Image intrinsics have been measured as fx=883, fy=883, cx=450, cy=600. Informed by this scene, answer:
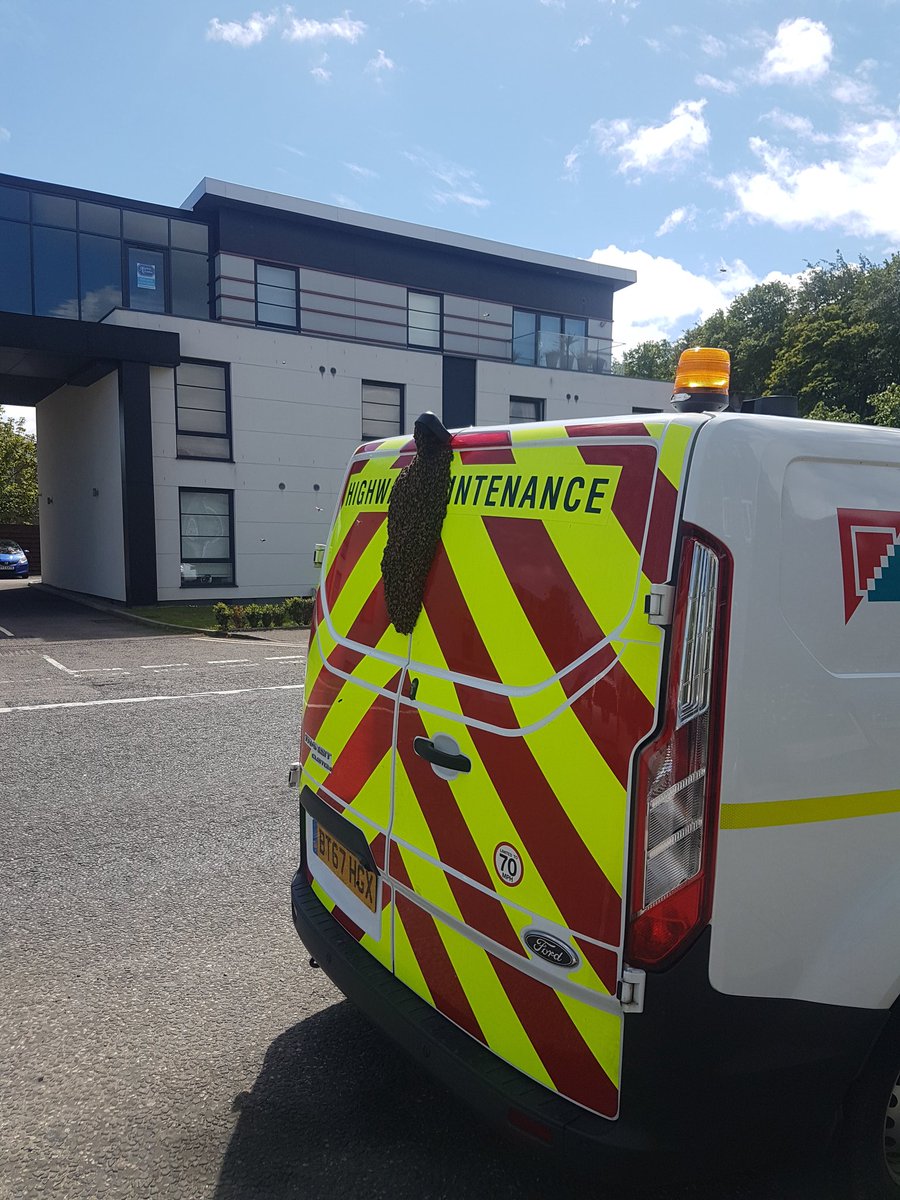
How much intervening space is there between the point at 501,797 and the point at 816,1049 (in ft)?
2.98

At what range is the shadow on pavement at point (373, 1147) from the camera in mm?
2395

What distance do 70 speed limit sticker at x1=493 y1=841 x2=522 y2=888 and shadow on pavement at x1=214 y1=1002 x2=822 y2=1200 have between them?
2.00ft

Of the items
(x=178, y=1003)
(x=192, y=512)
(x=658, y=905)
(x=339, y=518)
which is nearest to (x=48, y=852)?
(x=178, y=1003)

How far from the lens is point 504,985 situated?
2203 millimetres

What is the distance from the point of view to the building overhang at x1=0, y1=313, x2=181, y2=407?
64.2 ft

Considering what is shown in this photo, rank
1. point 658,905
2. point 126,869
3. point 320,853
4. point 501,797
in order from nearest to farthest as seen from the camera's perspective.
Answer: point 658,905
point 501,797
point 320,853
point 126,869

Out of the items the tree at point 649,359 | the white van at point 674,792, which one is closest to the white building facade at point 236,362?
the white van at point 674,792

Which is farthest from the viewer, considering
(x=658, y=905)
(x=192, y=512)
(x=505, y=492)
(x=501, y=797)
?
(x=192, y=512)

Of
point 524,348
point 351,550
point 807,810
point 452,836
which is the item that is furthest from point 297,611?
point 807,810

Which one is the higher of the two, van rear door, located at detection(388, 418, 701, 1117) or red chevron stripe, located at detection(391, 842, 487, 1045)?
van rear door, located at detection(388, 418, 701, 1117)

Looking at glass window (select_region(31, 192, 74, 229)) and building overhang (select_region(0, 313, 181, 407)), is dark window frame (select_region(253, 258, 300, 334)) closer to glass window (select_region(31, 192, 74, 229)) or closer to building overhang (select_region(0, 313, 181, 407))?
building overhang (select_region(0, 313, 181, 407))

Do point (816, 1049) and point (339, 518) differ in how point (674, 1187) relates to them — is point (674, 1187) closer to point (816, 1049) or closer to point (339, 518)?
point (816, 1049)

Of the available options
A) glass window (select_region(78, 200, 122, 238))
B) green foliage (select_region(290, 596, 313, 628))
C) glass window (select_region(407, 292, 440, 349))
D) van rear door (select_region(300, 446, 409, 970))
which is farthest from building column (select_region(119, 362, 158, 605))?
van rear door (select_region(300, 446, 409, 970))

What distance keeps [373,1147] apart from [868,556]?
2138 mm
